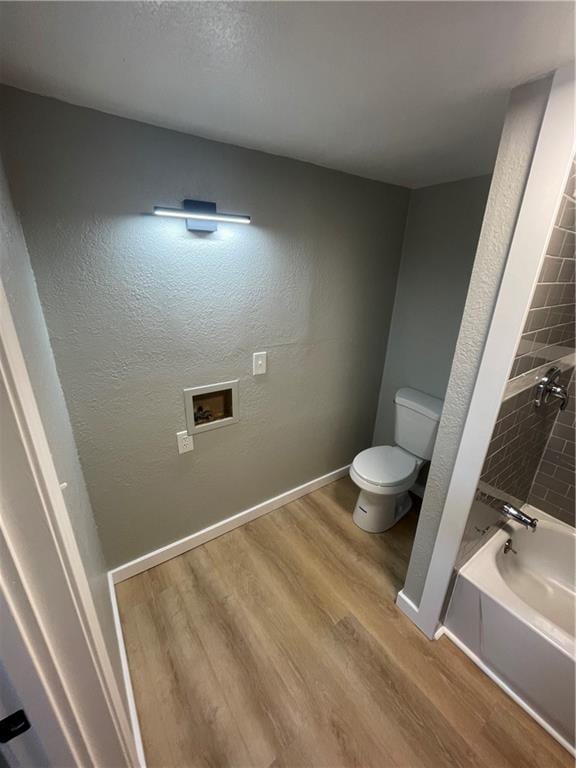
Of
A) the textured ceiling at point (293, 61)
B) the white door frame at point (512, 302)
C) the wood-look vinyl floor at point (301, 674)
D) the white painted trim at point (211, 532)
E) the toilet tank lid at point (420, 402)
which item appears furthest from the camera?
the toilet tank lid at point (420, 402)

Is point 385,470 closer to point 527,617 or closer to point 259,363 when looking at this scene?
point 527,617

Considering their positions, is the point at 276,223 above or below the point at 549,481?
above

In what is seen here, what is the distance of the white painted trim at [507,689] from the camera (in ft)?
3.66

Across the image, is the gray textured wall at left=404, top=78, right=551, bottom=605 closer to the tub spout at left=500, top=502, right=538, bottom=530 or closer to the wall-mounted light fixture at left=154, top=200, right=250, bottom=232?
the tub spout at left=500, top=502, right=538, bottom=530

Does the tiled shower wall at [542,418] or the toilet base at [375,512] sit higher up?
the tiled shower wall at [542,418]

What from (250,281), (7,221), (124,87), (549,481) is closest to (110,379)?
(7,221)

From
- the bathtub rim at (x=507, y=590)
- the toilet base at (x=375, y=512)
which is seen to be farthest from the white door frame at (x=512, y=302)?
the toilet base at (x=375, y=512)

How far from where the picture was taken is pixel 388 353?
2.28m

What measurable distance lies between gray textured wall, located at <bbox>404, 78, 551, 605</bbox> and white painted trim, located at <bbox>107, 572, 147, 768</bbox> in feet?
4.18

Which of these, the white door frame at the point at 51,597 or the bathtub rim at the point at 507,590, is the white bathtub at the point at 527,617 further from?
the white door frame at the point at 51,597

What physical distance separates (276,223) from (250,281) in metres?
0.31

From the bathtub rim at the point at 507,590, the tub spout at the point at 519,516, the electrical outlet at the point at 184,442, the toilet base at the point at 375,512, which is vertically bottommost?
the toilet base at the point at 375,512

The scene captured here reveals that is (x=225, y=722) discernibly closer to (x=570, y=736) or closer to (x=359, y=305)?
(x=570, y=736)

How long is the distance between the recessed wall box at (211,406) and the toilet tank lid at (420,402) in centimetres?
111
